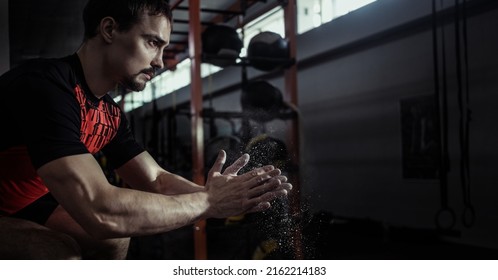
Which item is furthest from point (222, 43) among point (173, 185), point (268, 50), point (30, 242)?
point (30, 242)

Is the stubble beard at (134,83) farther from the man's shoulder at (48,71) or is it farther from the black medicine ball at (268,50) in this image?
the black medicine ball at (268,50)

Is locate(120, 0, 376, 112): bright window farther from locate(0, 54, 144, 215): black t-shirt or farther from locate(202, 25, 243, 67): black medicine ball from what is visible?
locate(0, 54, 144, 215): black t-shirt

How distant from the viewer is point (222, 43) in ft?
7.42

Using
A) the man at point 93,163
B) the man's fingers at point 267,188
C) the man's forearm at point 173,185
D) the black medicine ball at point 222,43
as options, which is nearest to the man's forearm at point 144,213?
the man at point 93,163

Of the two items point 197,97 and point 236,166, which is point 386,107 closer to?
point 197,97

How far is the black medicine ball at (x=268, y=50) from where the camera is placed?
7.55ft

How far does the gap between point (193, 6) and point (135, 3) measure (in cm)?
83

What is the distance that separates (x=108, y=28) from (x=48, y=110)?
261 mm

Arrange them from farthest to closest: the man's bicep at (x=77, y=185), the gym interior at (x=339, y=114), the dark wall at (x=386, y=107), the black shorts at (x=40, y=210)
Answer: the dark wall at (x=386, y=107)
the gym interior at (x=339, y=114)
the black shorts at (x=40, y=210)
the man's bicep at (x=77, y=185)

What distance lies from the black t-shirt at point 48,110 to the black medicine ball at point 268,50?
4.12ft

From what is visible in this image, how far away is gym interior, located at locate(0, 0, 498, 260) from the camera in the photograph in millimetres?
1422

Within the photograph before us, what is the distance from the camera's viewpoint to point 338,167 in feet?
12.5
